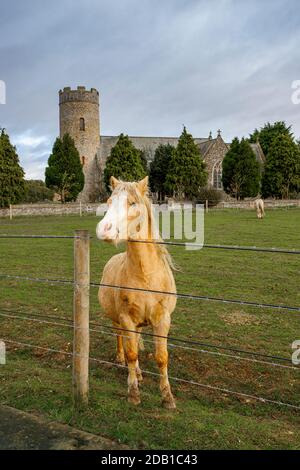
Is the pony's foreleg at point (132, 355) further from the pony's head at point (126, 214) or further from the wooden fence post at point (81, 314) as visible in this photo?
the pony's head at point (126, 214)

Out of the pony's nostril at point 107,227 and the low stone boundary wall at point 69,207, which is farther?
the low stone boundary wall at point 69,207

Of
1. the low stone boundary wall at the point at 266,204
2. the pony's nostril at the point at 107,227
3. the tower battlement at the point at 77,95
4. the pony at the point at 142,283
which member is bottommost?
the pony at the point at 142,283

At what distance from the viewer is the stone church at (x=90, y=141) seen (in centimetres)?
5006

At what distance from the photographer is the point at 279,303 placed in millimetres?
6520

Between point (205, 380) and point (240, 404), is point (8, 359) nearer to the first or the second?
point (205, 380)

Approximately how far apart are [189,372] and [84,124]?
49.5 meters

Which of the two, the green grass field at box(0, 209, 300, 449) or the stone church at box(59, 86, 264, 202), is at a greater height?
the stone church at box(59, 86, 264, 202)

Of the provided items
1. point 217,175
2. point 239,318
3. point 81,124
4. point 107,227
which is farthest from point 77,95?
point 107,227

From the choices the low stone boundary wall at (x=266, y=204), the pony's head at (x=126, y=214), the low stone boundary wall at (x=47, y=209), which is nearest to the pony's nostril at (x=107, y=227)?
the pony's head at (x=126, y=214)

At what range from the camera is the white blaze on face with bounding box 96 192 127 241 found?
2.91 meters

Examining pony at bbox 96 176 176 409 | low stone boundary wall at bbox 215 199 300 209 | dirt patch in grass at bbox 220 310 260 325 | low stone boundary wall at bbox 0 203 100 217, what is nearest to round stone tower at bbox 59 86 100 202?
low stone boundary wall at bbox 0 203 100 217

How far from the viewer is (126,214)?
10.4 feet

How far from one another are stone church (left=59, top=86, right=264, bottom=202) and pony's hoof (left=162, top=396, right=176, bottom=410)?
4496 centimetres

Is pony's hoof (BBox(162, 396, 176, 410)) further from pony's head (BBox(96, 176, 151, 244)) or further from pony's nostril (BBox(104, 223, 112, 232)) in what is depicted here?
pony's nostril (BBox(104, 223, 112, 232))
